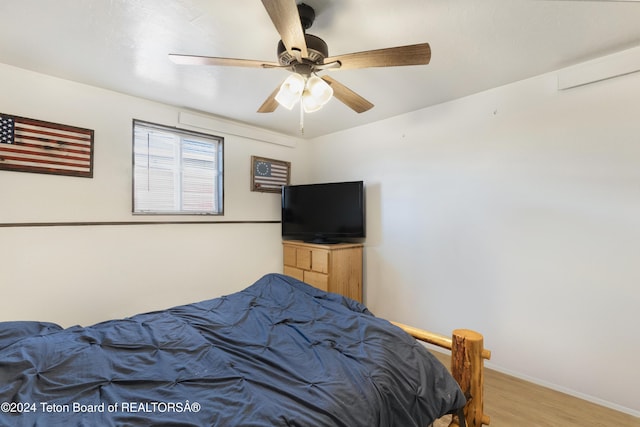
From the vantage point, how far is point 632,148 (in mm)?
1852

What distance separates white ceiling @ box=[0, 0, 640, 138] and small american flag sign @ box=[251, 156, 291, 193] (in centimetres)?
112

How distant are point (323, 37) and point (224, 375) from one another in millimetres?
1868

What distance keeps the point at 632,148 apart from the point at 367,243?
224cm

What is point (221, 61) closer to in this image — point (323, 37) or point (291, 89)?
point (291, 89)

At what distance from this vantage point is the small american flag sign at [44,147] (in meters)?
2.04

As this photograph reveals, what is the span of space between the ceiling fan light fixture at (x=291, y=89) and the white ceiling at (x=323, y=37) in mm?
352

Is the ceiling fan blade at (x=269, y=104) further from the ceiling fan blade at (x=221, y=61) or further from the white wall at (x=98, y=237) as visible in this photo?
the white wall at (x=98, y=237)

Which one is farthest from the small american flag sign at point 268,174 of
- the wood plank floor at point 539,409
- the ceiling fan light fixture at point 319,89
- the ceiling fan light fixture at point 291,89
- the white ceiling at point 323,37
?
the wood plank floor at point 539,409

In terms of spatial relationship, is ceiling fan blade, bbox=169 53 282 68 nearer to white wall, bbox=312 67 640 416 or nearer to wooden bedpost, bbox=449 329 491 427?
wooden bedpost, bbox=449 329 491 427

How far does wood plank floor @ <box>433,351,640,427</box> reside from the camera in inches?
70.3

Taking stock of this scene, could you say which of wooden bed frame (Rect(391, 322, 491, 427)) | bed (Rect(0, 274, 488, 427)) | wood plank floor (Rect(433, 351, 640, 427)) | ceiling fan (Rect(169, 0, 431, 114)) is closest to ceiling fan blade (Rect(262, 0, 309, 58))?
ceiling fan (Rect(169, 0, 431, 114))

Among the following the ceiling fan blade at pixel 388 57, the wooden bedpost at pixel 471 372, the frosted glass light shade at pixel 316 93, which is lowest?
the wooden bedpost at pixel 471 372

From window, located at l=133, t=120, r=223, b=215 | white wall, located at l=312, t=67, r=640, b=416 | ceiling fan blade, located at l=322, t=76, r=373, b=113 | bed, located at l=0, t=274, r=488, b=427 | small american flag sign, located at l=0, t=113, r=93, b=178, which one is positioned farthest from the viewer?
window, located at l=133, t=120, r=223, b=215

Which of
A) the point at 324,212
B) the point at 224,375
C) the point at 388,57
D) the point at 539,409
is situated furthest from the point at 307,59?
the point at 539,409
